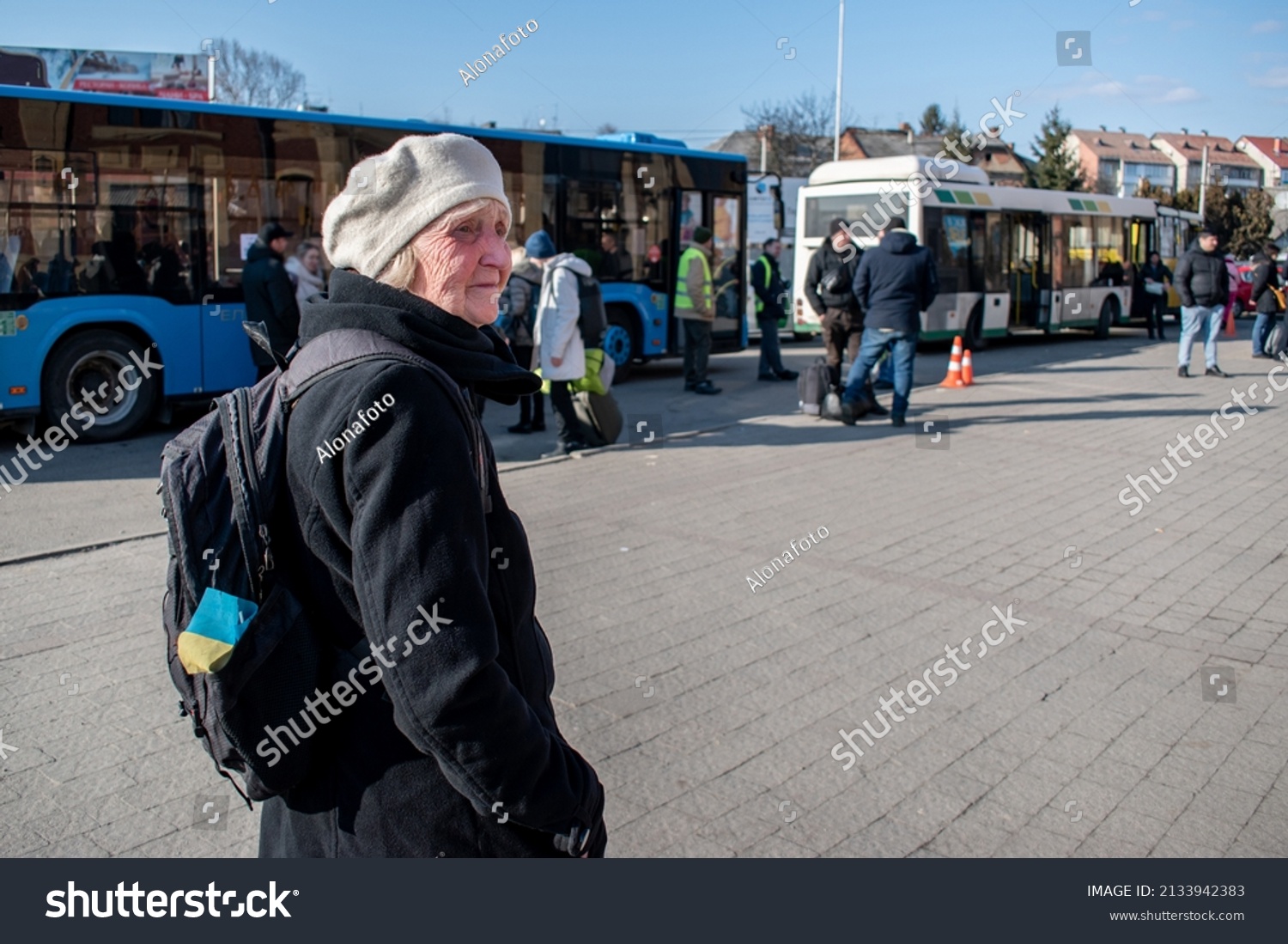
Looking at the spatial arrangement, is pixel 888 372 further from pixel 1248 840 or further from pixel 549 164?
pixel 1248 840

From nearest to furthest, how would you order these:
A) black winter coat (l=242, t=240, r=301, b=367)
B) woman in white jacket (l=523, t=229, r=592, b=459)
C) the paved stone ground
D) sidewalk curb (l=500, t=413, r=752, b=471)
Result: the paved stone ground < sidewalk curb (l=500, t=413, r=752, b=471) < woman in white jacket (l=523, t=229, r=592, b=459) < black winter coat (l=242, t=240, r=301, b=367)

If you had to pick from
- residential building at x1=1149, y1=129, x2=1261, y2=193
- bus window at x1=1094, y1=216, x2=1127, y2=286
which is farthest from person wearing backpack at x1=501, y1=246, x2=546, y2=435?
residential building at x1=1149, y1=129, x2=1261, y2=193

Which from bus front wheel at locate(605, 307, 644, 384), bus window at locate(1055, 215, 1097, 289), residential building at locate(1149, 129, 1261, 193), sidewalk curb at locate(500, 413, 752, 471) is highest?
residential building at locate(1149, 129, 1261, 193)

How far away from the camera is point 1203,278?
1516 cm

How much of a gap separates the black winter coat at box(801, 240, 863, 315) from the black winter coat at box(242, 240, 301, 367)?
208 inches

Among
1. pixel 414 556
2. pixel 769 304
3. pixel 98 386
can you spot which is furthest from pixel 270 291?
pixel 414 556

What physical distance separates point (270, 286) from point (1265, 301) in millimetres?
15449

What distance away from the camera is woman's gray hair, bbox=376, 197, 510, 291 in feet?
6.16

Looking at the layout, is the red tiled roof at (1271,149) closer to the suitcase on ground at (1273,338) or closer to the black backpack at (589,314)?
the suitcase on ground at (1273,338)

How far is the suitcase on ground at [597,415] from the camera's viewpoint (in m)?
10.1

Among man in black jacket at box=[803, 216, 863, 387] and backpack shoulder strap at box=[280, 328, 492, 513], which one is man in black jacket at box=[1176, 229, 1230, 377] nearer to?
man in black jacket at box=[803, 216, 863, 387]

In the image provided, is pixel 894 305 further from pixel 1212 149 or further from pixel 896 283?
pixel 1212 149


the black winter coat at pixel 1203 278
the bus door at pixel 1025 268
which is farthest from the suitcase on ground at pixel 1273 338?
the bus door at pixel 1025 268

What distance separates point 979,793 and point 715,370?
14.4m
